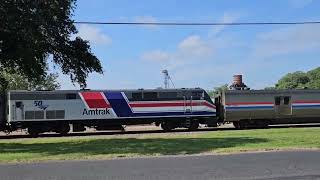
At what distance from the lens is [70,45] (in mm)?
32125

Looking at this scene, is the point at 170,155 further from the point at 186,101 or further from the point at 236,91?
the point at 236,91

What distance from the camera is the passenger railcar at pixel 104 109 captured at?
136 ft

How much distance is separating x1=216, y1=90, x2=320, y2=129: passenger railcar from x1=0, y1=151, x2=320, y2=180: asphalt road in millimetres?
29136

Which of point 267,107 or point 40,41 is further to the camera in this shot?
point 267,107

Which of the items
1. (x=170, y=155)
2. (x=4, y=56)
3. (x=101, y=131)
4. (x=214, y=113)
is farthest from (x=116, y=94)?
(x=170, y=155)

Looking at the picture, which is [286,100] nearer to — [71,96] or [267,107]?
[267,107]

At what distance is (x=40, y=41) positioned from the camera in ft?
92.8

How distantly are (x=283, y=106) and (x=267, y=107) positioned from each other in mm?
1555

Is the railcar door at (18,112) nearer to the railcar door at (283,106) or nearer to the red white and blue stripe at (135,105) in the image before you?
the red white and blue stripe at (135,105)

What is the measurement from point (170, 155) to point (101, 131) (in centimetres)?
2626

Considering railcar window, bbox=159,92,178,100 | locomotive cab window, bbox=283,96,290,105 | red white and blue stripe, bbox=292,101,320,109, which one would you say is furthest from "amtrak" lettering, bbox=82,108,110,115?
red white and blue stripe, bbox=292,101,320,109

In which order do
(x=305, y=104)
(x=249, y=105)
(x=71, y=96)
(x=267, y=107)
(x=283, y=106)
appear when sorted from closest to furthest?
(x=71, y=96) < (x=249, y=105) < (x=267, y=107) < (x=283, y=106) < (x=305, y=104)

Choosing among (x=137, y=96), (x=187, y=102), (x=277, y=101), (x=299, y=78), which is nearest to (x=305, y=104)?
(x=277, y=101)

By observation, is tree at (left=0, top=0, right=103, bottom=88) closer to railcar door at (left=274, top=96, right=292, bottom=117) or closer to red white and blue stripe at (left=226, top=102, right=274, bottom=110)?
red white and blue stripe at (left=226, top=102, right=274, bottom=110)
